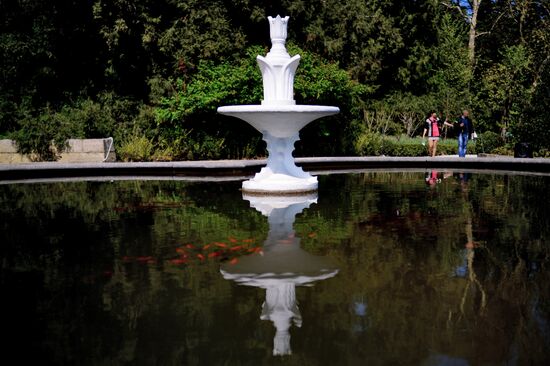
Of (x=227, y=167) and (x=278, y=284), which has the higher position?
(x=227, y=167)

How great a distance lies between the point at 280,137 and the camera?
42.4ft

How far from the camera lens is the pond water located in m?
3.96

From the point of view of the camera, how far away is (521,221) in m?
8.70

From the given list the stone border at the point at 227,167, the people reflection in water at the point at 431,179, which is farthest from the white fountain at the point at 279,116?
the stone border at the point at 227,167

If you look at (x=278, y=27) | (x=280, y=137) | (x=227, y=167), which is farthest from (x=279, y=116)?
(x=227, y=167)

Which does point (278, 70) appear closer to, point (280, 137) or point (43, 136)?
point (280, 137)

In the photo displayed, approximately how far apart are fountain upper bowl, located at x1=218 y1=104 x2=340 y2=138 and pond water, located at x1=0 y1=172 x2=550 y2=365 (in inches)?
96.6

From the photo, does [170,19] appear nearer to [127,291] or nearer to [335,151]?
[335,151]

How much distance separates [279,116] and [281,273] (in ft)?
22.2

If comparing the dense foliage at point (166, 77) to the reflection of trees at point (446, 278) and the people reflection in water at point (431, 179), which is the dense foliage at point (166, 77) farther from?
the reflection of trees at point (446, 278)

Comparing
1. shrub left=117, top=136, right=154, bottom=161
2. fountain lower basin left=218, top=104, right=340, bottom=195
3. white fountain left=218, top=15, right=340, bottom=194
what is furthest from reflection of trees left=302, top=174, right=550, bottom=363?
shrub left=117, top=136, right=154, bottom=161

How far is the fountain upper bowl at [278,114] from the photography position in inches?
471

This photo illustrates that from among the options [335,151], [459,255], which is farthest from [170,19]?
[459,255]

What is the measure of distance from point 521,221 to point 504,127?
66.4ft
